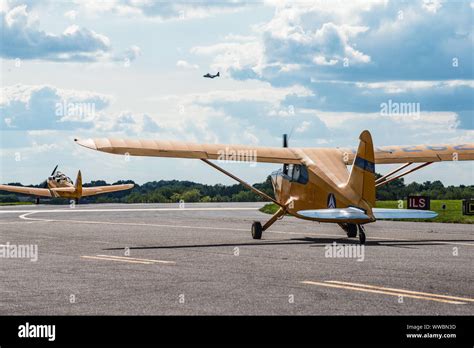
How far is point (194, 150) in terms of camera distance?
82.1 ft

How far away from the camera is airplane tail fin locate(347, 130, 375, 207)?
70.6ft

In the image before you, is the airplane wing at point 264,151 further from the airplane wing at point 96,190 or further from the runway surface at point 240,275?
the airplane wing at point 96,190

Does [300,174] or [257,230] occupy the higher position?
[300,174]

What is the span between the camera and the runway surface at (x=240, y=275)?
11.6 m

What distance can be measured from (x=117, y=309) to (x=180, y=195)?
281 ft

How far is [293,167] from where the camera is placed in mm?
25547

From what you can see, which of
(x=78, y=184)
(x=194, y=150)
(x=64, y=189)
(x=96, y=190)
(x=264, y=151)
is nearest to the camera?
(x=194, y=150)

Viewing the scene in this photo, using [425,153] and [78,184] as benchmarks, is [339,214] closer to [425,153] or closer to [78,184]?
[425,153]

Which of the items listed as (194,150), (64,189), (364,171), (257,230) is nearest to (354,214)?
(364,171)

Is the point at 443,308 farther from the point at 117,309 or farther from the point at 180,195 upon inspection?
the point at 180,195

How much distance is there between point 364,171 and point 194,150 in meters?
6.05

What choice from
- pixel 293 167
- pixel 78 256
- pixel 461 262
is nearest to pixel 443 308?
pixel 461 262
